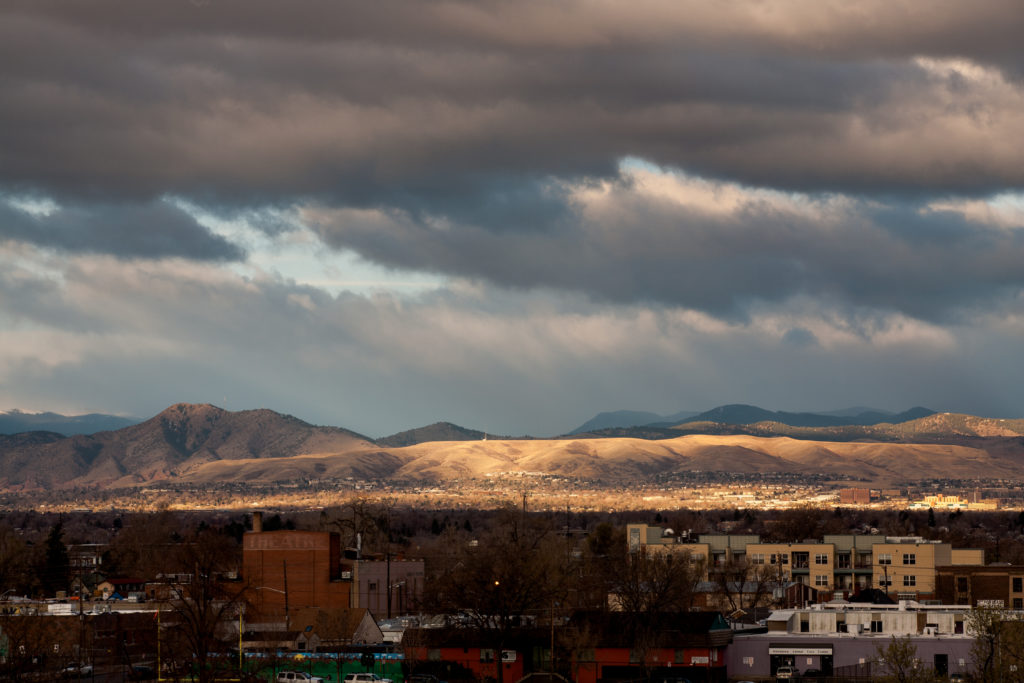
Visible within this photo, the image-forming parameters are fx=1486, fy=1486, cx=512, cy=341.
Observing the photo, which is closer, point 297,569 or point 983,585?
point 983,585

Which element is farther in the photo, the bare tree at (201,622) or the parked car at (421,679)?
the parked car at (421,679)

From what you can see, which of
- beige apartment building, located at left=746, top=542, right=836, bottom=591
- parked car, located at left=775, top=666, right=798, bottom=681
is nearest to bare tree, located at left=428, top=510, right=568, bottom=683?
parked car, located at left=775, top=666, right=798, bottom=681

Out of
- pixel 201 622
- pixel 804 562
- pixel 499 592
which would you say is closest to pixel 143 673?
pixel 201 622

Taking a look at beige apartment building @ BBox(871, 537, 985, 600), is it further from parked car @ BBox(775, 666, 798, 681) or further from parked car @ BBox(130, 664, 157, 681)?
parked car @ BBox(130, 664, 157, 681)

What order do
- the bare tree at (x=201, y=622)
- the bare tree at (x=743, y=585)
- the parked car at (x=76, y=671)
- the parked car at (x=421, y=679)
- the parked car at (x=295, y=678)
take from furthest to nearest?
1. the bare tree at (x=743, y=585)
2. the parked car at (x=76, y=671)
3. the parked car at (x=295, y=678)
4. the parked car at (x=421, y=679)
5. the bare tree at (x=201, y=622)

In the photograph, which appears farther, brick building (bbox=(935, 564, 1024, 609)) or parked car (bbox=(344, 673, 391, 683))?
brick building (bbox=(935, 564, 1024, 609))

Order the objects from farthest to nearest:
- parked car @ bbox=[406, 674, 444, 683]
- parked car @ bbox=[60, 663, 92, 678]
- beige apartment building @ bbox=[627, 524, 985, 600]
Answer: beige apartment building @ bbox=[627, 524, 985, 600] → parked car @ bbox=[60, 663, 92, 678] → parked car @ bbox=[406, 674, 444, 683]

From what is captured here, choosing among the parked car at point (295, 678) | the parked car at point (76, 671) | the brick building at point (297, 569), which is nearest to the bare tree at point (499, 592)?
the parked car at point (295, 678)

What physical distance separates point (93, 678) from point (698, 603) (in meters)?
Result: 69.8

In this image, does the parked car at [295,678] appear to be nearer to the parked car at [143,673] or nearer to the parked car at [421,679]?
the parked car at [421,679]

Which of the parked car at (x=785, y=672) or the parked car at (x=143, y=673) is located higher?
the parked car at (x=143, y=673)

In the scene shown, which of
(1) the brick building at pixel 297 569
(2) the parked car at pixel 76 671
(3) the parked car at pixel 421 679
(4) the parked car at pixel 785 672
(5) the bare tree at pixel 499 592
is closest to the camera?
(3) the parked car at pixel 421 679

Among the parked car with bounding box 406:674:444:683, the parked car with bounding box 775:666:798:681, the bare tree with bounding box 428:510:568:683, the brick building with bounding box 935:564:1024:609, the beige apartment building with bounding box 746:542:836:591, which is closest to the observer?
the parked car with bounding box 406:674:444:683

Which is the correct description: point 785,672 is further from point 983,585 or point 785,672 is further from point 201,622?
point 983,585
